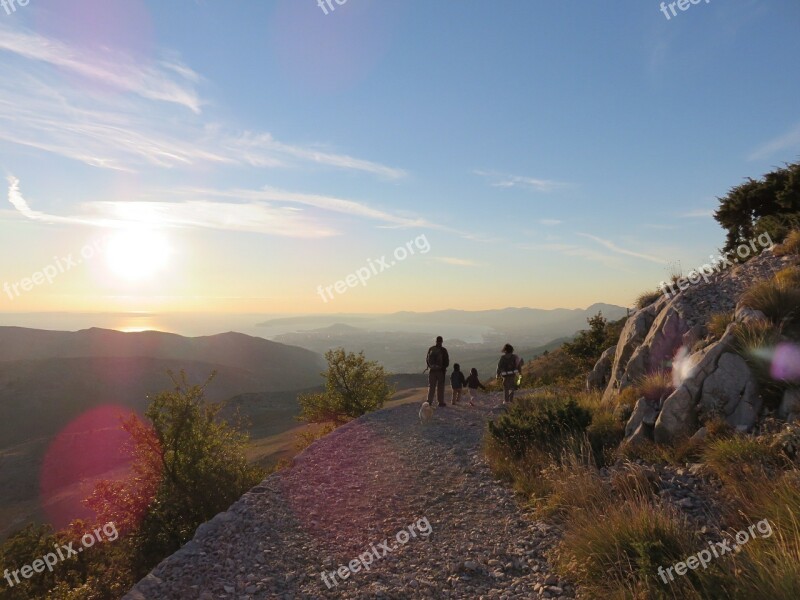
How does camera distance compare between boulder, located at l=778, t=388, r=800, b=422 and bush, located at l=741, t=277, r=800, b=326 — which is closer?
boulder, located at l=778, t=388, r=800, b=422

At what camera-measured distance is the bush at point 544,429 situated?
10016 mm

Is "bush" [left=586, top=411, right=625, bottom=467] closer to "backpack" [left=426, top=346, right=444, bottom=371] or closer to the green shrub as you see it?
the green shrub

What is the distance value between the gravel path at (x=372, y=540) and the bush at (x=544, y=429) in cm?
98

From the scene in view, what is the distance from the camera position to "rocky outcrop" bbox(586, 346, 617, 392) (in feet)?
54.7

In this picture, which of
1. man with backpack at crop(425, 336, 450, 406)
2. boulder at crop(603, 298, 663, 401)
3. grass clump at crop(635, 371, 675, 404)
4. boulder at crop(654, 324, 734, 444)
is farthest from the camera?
man with backpack at crop(425, 336, 450, 406)

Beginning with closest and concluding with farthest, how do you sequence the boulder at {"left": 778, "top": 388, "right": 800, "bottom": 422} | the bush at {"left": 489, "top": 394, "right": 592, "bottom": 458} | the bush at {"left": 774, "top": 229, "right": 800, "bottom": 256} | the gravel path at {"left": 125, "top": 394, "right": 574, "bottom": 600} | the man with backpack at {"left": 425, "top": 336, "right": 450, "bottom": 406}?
the gravel path at {"left": 125, "top": 394, "right": 574, "bottom": 600}
the boulder at {"left": 778, "top": 388, "right": 800, "bottom": 422}
the bush at {"left": 489, "top": 394, "right": 592, "bottom": 458}
the bush at {"left": 774, "top": 229, "right": 800, "bottom": 256}
the man with backpack at {"left": 425, "top": 336, "right": 450, "bottom": 406}

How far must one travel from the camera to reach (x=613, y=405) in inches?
460

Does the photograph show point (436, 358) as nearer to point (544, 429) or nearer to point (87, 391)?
point (544, 429)

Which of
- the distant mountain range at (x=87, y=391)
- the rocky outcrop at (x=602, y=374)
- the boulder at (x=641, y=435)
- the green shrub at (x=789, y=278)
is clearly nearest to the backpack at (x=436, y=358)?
the rocky outcrop at (x=602, y=374)

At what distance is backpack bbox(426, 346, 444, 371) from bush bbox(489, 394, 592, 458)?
23.5 ft

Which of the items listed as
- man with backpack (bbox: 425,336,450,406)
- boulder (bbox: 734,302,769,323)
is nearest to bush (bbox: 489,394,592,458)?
boulder (bbox: 734,302,769,323)

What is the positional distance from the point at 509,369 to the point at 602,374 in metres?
3.56

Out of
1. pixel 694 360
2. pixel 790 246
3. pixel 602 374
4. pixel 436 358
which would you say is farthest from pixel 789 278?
pixel 436 358

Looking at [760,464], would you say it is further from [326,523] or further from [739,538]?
[326,523]
